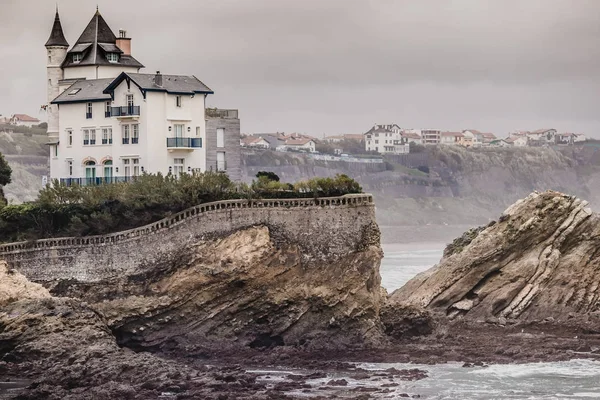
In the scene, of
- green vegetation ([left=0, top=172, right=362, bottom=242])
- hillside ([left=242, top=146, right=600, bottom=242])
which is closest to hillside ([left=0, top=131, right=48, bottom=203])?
hillside ([left=242, top=146, right=600, bottom=242])

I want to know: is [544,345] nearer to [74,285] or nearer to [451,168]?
[74,285]

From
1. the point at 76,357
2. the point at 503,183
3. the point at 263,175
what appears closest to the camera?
the point at 76,357

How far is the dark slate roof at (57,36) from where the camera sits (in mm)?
66375

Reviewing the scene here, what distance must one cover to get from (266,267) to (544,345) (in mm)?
10628

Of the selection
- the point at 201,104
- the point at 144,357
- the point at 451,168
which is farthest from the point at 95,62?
the point at 451,168

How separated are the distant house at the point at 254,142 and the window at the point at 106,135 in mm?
104163

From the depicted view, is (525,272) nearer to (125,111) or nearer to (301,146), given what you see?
(125,111)

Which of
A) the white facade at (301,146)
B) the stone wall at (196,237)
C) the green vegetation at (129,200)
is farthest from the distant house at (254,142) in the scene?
the stone wall at (196,237)

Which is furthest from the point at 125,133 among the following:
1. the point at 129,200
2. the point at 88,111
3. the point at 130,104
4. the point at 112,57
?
the point at 129,200

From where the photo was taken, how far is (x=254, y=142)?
593 ft

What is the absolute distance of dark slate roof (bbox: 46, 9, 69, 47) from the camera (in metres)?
66.4

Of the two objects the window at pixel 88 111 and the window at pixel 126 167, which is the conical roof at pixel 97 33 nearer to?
the window at pixel 88 111

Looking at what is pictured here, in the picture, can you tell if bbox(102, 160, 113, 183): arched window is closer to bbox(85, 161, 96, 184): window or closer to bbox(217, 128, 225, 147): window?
bbox(85, 161, 96, 184): window

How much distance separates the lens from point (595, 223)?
6506 cm
